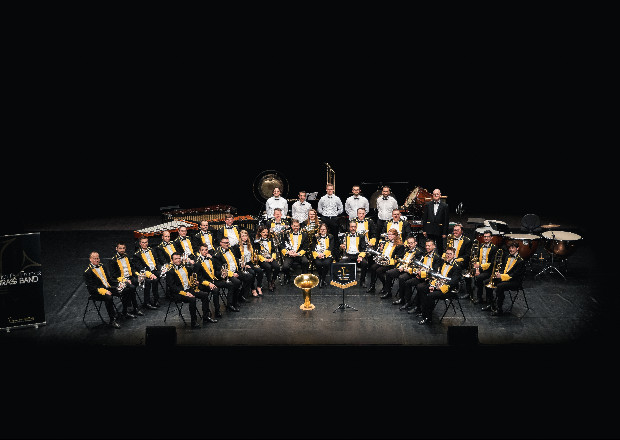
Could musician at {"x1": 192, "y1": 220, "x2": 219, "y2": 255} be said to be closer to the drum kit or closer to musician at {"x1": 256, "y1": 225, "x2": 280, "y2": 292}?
musician at {"x1": 256, "y1": 225, "x2": 280, "y2": 292}

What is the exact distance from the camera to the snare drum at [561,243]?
13086 millimetres

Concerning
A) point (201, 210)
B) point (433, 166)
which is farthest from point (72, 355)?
point (433, 166)

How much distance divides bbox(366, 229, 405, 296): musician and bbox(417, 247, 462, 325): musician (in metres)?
1.23

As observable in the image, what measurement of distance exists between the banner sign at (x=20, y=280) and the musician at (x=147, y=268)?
1.85 metres

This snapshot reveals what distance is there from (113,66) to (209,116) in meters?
3.16

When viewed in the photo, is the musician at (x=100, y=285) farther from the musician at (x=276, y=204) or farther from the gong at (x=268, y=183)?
the gong at (x=268, y=183)

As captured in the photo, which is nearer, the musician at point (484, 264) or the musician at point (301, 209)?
the musician at point (484, 264)

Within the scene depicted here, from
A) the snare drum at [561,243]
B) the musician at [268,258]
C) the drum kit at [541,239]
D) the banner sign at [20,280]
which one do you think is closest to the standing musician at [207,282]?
the musician at [268,258]

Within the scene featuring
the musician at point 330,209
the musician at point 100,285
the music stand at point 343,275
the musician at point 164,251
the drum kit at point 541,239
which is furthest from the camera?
the musician at point 330,209

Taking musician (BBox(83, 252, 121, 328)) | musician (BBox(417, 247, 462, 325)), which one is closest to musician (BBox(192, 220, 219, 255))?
musician (BBox(83, 252, 121, 328))

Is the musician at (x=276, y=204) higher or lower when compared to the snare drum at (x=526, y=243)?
higher

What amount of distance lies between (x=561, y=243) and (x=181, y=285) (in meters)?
7.86

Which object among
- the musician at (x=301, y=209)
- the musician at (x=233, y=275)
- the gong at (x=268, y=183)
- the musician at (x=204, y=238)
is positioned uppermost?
the gong at (x=268, y=183)

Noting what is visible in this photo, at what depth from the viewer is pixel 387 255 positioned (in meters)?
12.8
